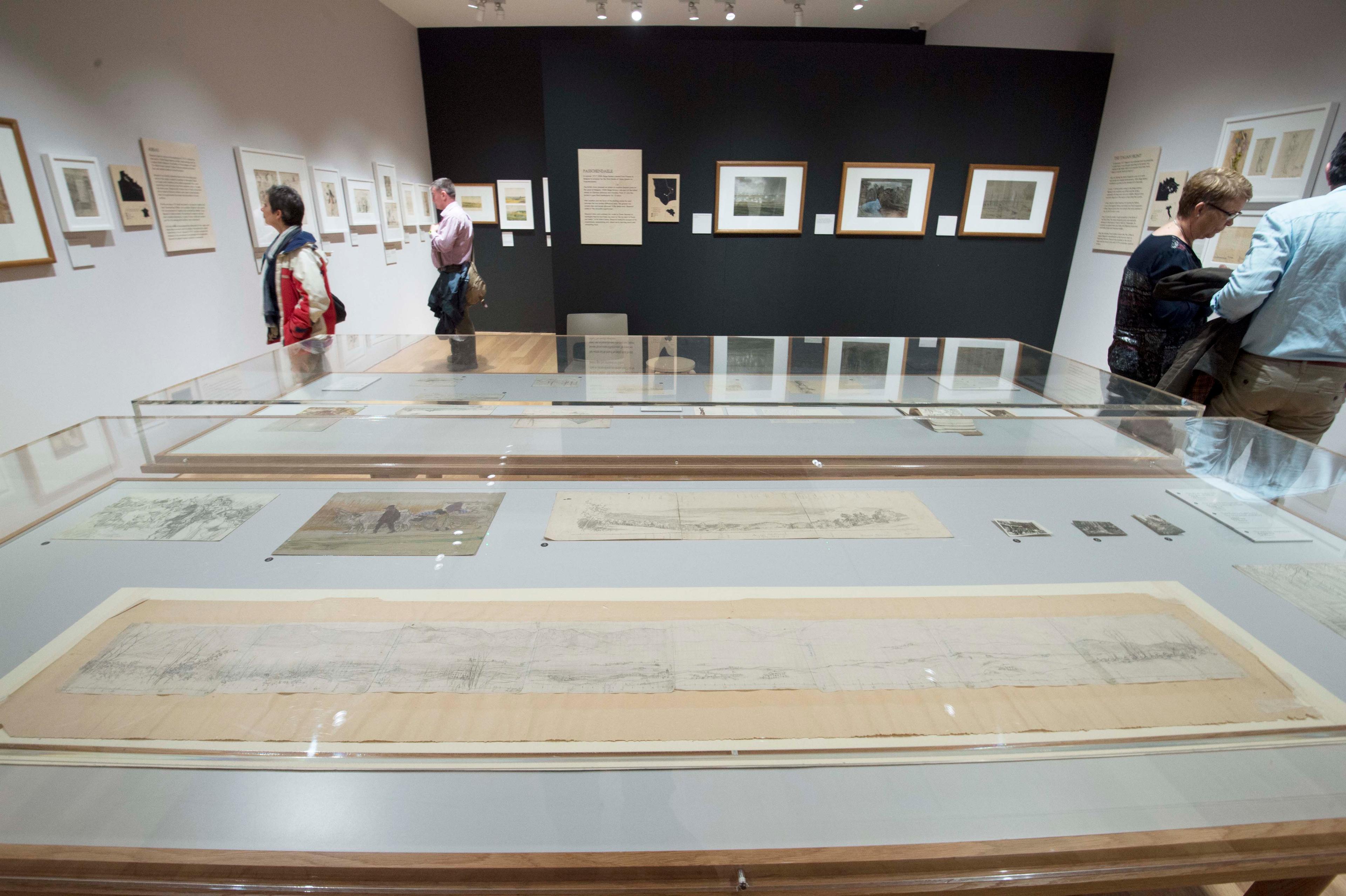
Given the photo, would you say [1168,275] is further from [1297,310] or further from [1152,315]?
[1297,310]

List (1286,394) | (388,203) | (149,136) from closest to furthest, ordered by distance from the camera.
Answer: (1286,394) < (149,136) < (388,203)

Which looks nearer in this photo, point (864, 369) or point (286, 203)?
point (864, 369)

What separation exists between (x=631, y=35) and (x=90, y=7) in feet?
19.2

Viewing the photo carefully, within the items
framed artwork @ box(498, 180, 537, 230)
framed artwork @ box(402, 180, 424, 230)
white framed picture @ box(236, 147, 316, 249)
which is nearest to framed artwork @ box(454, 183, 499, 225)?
framed artwork @ box(498, 180, 537, 230)

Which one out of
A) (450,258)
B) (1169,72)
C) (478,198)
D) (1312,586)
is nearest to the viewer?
(1312,586)

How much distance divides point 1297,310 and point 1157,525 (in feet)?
4.90

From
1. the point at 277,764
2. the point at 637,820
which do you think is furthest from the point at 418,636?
the point at 637,820

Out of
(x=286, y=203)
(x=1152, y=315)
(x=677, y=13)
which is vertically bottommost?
(x=1152, y=315)

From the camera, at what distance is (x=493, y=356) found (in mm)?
2760

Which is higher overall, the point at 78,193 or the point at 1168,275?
the point at 78,193

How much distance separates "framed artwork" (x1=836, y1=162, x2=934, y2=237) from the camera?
16.9 feet

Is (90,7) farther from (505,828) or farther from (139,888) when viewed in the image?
(505,828)

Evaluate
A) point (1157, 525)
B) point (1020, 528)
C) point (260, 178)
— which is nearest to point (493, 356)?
point (1020, 528)

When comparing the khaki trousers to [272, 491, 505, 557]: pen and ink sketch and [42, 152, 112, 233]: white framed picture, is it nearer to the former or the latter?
[272, 491, 505, 557]: pen and ink sketch
